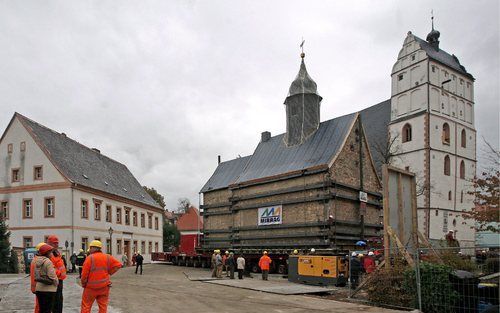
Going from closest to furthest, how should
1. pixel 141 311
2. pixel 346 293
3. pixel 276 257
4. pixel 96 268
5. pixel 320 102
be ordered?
1. pixel 96 268
2. pixel 141 311
3. pixel 346 293
4. pixel 276 257
5. pixel 320 102

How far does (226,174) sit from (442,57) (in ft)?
93.4

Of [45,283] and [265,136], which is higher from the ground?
[265,136]

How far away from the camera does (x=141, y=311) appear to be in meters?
11.6

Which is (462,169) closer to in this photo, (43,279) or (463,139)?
(463,139)

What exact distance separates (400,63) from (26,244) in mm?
38317

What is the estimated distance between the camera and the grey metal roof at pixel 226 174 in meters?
32.6

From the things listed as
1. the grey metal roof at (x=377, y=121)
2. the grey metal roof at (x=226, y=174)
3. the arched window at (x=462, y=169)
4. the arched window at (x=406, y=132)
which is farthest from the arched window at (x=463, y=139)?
the grey metal roof at (x=226, y=174)

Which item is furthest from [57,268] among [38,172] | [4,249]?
[38,172]

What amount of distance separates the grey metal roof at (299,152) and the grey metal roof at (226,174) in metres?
1.59

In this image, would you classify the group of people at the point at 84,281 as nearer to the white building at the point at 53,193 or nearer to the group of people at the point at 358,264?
the group of people at the point at 358,264

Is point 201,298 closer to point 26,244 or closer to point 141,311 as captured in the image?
point 141,311

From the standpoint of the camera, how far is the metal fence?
33.5ft

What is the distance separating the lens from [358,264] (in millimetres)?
15570

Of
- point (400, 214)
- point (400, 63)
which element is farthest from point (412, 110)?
point (400, 214)
